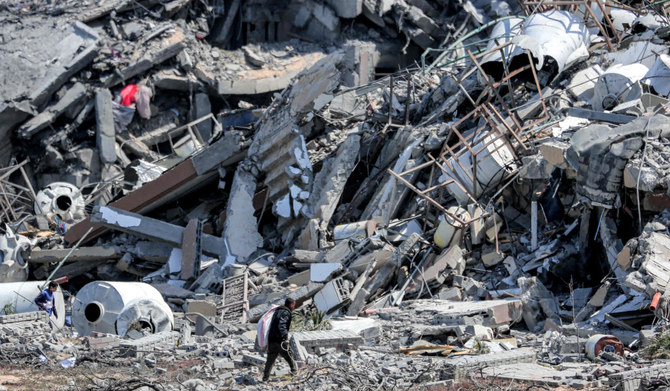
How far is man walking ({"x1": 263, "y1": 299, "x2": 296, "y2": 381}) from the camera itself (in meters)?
9.14

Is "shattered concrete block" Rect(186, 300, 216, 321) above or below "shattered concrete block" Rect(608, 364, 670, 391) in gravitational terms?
below

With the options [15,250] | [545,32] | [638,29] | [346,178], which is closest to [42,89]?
[15,250]

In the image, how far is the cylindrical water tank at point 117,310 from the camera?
1270 cm

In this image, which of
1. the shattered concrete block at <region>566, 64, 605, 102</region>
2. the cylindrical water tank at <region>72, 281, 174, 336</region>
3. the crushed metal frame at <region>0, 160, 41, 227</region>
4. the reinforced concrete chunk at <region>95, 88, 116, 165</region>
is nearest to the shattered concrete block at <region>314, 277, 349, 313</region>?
the cylindrical water tank at <region>72, 281, 174, 336</region>

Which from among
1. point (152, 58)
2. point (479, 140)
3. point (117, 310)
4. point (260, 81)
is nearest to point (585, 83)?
point (479, 140)

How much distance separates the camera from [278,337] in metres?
9.14

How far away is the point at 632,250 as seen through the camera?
11578 millimetres

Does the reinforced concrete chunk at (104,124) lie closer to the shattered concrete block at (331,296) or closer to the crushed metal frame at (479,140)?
the crushed metal frame at (479,140)

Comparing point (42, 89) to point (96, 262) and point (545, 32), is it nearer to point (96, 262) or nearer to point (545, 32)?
point (96, 262)

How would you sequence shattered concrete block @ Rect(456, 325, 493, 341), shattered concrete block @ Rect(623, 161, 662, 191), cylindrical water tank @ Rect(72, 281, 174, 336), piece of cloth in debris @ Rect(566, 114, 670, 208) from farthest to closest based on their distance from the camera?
cylindrical water tank @ Rect(72, 281, 174, 336) → piece of cloth in debris @ Rect(566, 114, 670, 208) → shattered concrete block @ Rect(623, 161, 662, 191) → shattered concrete block @ Rect(456, 325, 493, 341)

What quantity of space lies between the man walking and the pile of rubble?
0.85ft

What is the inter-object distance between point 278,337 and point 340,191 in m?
6.81

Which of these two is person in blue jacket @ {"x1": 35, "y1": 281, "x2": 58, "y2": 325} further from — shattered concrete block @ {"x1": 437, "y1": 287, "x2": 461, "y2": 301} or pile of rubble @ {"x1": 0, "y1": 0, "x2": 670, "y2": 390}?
shattered concrete block @ {"x1": 437, "y1": 287, "x2": 461, "y2": 301}

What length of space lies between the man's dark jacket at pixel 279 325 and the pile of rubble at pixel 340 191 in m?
0.43
